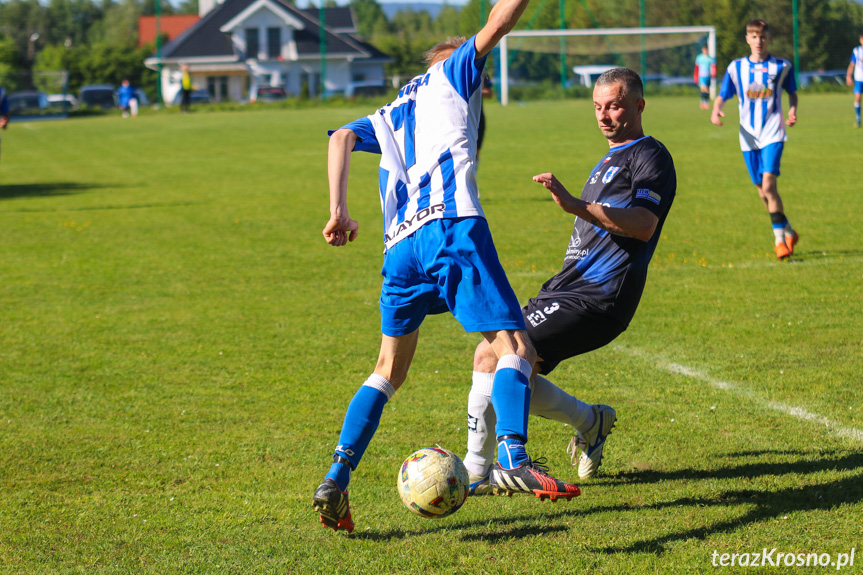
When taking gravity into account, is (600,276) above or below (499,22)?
below

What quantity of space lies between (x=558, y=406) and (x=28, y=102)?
51558 millimetres

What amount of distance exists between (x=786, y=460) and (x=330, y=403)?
258cm

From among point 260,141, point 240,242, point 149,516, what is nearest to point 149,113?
point 260,141

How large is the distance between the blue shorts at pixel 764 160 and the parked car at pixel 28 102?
45.6m

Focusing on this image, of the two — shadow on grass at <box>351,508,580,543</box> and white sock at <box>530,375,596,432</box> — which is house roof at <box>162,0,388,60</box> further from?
shadow on grass at <box>351,508,580,543</box>

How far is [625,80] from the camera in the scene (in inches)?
160

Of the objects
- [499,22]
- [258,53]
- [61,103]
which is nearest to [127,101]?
[61,103]

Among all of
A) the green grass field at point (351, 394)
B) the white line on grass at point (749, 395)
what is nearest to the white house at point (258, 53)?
the green grass field at point (351, 394)

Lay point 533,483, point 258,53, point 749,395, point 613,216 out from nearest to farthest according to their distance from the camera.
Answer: point 533,483 < point 613,216 < point 749,395 < point 258,53

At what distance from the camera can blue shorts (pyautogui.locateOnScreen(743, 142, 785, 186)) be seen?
9.80 metres

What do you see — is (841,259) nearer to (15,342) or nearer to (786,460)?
(786,460)

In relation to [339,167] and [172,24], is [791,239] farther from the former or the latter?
[172,24]

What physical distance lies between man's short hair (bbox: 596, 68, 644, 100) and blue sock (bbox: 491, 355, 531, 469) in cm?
132

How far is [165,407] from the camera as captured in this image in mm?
5602
